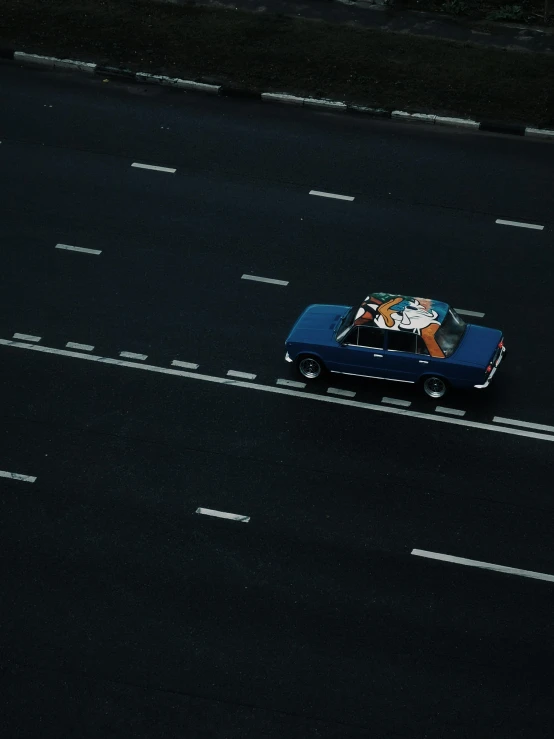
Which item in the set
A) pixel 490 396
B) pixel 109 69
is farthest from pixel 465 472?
pixel 109 69

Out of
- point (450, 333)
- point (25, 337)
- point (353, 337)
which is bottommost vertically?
point (25, 337)

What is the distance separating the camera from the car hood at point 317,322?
74.3 ft

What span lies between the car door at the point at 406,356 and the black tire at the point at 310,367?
1.40 metres

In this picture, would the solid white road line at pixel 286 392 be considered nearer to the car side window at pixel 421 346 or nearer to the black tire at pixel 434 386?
the black tire at pixel 434 386

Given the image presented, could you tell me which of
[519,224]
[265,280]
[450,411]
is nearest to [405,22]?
[519,224]

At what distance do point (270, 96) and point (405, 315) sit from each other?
11791mm

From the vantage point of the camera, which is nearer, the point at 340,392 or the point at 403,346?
the point at 403,346

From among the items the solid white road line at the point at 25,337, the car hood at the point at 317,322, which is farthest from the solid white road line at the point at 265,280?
the solid white road line at the point at 25,337

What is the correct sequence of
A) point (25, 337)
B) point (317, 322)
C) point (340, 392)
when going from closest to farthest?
point (340, 392) → point (317, 322) → point (25, 337)

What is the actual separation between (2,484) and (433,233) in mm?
11447

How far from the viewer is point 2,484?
20.7m

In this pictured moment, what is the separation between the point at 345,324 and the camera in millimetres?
22734

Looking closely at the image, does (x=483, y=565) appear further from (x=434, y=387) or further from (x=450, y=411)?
(x=434, y=387)

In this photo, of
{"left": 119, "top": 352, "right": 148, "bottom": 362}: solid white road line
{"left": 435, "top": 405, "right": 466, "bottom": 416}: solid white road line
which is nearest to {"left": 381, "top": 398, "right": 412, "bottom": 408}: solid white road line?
{"left": 435, "top": 405, "right": 466, "bottom": 416}: solid white road line
